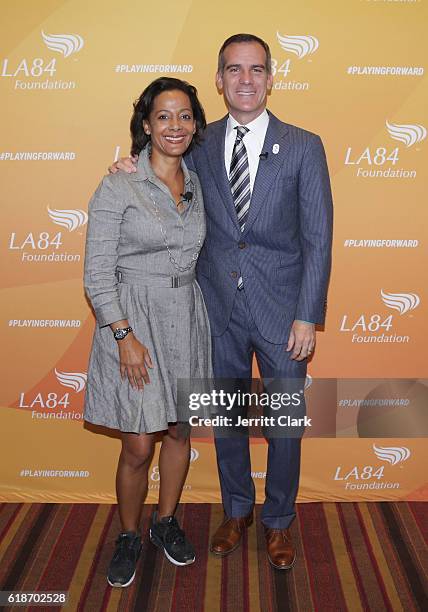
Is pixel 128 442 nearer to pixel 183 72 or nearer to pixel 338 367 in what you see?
pixel 338 367

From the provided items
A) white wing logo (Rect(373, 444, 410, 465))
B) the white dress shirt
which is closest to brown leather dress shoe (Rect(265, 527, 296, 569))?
white wing logo (Rect(373, 444, 410, 465))

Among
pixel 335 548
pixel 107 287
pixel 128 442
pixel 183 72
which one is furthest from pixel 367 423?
pixel 183 72

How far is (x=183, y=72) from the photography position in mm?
3174

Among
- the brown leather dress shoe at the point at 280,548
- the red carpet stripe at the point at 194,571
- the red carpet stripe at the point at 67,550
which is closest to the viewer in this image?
the red carpet stripe at the point at 194,571

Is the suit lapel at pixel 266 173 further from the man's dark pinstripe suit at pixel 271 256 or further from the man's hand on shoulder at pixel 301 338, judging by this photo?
the man's hand on shoulder at pixel 301 338

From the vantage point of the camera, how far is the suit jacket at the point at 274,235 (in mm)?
2643

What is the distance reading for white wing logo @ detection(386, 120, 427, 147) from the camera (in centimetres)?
321

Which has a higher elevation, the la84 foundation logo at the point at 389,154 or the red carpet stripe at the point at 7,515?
the la84 foundation logo at the point at 389,154

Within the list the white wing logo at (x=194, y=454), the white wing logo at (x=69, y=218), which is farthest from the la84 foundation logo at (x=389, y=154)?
the white wing logo at (x=194, y=454)

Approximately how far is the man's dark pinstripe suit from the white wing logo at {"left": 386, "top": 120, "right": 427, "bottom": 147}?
2.22ft

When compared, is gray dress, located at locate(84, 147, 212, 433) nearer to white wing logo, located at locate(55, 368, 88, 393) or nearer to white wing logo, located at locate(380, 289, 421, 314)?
white wing logo, located at locate(55, 368, 88, 393)

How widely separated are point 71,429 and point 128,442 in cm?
90

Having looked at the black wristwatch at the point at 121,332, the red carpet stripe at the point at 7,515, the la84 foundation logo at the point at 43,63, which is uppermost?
the la84 foundation logo at the point at 43,63

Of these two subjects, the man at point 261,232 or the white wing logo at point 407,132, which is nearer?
the man at point 261,232
